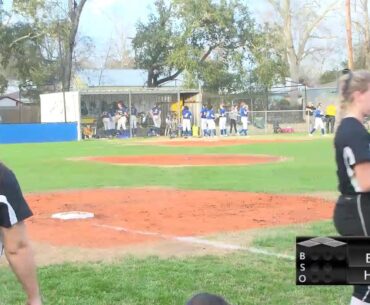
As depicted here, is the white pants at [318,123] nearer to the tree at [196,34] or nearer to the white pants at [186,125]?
the white pants at [186,125]

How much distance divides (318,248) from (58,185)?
46.9 ft

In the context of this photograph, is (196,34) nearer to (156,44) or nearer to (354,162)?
(156,44)

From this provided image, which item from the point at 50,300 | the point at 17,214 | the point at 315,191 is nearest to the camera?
the point at 17,214

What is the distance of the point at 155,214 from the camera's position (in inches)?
434

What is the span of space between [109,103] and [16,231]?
39.5 m

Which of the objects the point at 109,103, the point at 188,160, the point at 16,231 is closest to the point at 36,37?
the point at 109,103

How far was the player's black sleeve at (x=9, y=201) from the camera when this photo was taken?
11.4ft

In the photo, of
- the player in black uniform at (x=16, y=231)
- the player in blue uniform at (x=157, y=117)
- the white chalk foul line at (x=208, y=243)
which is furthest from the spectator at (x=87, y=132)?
the player in black uniform at (x=16, y=231)

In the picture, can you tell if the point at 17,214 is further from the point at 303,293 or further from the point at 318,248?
the point at 303,293

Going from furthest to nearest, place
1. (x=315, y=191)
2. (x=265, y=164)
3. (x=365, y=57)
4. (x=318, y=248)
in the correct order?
(x=365, y=57), (x=265, y=164), (x=315, y=191), (x=318, y=248)

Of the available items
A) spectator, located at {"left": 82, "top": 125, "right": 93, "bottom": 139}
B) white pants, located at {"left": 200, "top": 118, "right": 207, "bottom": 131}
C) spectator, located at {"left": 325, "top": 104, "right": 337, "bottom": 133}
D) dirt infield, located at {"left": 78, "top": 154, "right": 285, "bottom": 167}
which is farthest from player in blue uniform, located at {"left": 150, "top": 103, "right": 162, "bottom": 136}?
dirt infield, located at {"left": 78, "top": 154, "right": 285, "bottom": 167}

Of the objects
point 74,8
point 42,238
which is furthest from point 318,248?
point 74,8

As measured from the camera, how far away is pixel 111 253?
7957mm

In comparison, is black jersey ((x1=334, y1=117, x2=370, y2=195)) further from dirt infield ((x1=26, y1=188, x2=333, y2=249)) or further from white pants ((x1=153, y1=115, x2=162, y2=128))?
white pants ((x1=153, y1=115, x2=162, y2=128))
